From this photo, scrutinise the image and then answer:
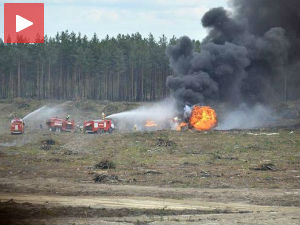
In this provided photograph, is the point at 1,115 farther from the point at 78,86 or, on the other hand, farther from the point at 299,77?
the point at 299,77

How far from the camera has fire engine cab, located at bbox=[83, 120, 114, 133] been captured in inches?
2135

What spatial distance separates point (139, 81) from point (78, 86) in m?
13.1

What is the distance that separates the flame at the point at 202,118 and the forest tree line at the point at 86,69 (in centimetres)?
4939

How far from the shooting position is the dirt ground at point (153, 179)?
739 inches

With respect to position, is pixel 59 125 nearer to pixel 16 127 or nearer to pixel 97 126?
pixel 97 126

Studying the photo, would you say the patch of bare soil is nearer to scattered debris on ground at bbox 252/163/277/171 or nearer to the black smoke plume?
scattered debris on ground at bbox 252/163/277/171

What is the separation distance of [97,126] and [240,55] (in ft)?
56.3

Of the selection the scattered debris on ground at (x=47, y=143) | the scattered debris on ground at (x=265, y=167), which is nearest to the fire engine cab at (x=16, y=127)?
the scattered debris on ground at (x=47, y=143)

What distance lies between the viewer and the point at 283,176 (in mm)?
28312

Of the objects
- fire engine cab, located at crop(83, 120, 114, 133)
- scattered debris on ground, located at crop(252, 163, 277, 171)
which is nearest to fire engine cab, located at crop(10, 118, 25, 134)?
fire engine cab, located at crop(83, 120, 114, 133)

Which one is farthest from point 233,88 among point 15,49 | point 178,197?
point 15,49

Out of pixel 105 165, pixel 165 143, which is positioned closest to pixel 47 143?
pixel 165 143

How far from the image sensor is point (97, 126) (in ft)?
178

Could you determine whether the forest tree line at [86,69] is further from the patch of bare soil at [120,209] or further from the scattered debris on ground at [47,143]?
the patch of bare soil at [120,209]
